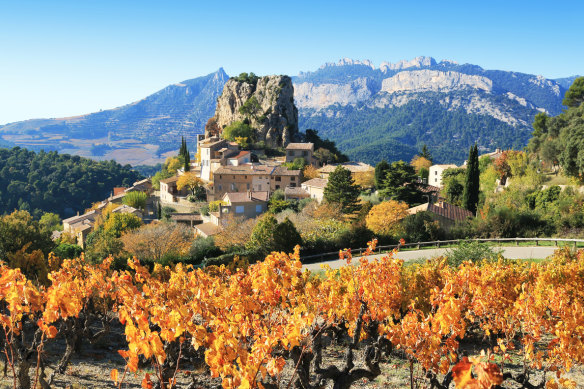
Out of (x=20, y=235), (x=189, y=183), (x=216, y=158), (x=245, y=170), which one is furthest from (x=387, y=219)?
(x=216, y=158)

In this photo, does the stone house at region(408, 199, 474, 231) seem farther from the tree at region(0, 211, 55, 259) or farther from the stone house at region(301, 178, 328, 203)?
the tree at region(0, 211, 55, 259)

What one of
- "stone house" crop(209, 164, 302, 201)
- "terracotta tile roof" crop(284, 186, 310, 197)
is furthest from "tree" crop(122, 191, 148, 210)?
"terracotta tile roof" crop(284, 186, 310, 197)

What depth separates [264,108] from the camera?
100 meters

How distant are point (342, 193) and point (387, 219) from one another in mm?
10619

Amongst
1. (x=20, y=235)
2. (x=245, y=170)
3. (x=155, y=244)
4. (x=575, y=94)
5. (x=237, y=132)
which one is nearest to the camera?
(x=20, y=235)

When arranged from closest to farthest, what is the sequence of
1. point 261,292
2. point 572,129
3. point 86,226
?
point 261,292, point 572,129, point 86,226

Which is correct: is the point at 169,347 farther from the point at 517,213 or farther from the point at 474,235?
the point at 517,213

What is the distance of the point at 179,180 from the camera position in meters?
69.8

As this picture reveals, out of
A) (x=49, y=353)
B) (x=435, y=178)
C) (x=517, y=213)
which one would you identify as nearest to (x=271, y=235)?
(x=49, y=353)

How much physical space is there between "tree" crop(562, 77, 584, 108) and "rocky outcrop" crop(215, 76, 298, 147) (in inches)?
2152

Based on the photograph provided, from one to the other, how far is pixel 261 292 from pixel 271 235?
69.1ft

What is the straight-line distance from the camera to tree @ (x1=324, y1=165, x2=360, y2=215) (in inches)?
1773

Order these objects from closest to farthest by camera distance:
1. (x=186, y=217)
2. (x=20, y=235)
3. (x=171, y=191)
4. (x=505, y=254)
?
(x=20, y=235), (x=505, y=254), (x=186, y=217), (x=171, y=191)

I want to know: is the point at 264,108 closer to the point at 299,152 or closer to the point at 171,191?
the point at 299,152
